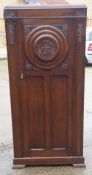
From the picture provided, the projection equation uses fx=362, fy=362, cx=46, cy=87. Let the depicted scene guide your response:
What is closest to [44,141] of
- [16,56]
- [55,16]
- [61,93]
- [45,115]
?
[45,115]

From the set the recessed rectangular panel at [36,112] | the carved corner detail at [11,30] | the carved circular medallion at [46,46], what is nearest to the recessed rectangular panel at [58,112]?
the recessed rectangular panel at [36,112]

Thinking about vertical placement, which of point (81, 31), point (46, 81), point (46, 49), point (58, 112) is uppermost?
point (81, 31)

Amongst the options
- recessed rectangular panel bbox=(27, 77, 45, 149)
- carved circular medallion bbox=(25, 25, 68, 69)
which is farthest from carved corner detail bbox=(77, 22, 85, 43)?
recessed rectangular panel bbox=(27, 77, 45, 149)

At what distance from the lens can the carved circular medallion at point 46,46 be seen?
3943mm

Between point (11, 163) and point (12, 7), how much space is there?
6.28 ft

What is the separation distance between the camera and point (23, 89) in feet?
13.6

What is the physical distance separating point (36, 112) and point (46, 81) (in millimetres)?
395

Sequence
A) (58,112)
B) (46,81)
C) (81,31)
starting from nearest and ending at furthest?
(81,31) → (46,81) → (58,112)

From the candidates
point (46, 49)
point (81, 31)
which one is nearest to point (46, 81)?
point (46, 49)

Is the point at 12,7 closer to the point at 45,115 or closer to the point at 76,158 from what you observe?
the point at 45,115

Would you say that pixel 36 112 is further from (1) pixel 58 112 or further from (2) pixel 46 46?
(2) pixel 46 46

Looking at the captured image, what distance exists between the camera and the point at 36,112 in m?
4.23

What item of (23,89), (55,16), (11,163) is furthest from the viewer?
(11,163)

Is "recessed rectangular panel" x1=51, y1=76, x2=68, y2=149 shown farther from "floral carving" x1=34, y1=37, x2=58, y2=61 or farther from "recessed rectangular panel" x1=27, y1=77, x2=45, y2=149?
"floral carving" x1=34, y1=37, x2=58, y2=61
